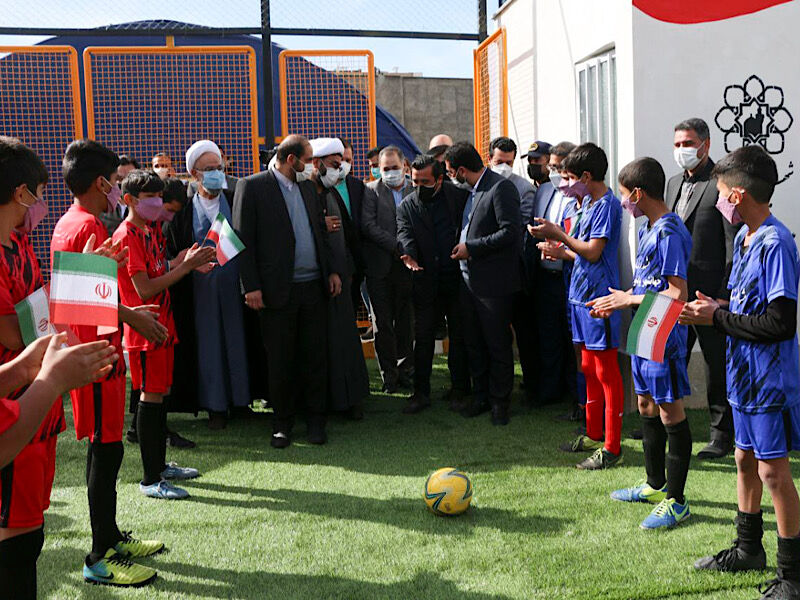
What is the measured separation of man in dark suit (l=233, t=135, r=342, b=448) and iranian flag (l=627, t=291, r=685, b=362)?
3038mm

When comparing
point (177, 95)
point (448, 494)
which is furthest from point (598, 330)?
point (177, 95)

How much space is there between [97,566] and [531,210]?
15.3 ft

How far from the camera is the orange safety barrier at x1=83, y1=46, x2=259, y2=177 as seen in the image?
9.41 m

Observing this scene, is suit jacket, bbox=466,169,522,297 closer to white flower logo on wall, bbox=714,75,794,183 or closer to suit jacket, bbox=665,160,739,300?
suit jacket, bbox=665,160,739,300

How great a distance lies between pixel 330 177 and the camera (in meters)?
6.48

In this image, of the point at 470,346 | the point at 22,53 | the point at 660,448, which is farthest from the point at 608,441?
the point at 22,53

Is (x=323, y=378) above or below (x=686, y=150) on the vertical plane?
below

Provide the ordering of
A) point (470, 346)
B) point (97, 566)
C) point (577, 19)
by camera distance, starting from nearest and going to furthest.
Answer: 1. point (97, 566)
2. point (470, 346)
3. point (577, 19)

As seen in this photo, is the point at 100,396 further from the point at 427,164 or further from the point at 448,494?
the point at 427,164

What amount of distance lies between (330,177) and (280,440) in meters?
2.16

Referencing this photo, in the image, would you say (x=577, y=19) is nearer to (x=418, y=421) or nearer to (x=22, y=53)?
(x=418, y=421)

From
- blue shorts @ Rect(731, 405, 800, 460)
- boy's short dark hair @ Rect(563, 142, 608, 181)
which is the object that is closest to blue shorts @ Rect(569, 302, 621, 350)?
boy's short dark hair @ Rect(563, 142, 608, 181)

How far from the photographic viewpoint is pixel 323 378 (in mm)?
6215

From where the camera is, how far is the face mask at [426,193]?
6.82m
